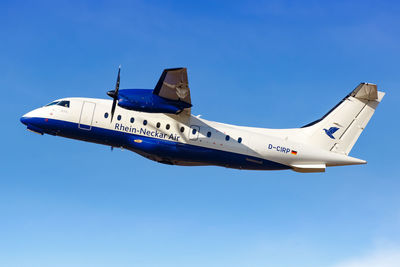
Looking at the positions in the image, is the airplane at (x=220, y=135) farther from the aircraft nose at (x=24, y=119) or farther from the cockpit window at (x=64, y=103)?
the aircraft nose at (x=24, y=119)

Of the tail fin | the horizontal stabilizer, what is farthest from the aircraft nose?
the tail fin

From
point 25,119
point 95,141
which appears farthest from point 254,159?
point 25,119

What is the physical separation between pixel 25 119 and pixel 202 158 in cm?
965

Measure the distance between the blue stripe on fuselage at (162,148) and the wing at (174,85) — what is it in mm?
2503

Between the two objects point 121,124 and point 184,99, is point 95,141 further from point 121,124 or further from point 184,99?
point 184,99

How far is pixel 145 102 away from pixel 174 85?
66.0 inches

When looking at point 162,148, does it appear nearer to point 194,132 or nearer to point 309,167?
point 194,132

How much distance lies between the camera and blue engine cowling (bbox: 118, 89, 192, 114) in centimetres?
2489

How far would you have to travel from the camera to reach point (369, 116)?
26516 millimetres

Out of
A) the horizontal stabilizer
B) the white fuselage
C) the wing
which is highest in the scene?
the wing

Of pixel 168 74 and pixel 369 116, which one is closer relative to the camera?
pixel 168 74

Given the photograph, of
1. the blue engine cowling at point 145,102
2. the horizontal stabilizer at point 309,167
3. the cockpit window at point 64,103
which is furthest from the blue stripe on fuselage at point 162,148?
the blue engine cowling at point 145,102

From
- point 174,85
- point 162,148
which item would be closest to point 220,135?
point 162,148

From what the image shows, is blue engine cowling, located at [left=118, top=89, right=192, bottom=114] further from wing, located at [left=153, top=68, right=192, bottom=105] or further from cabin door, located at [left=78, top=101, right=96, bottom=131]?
cabin door, located at [left=78, top=101, right=96, bottom=131]
